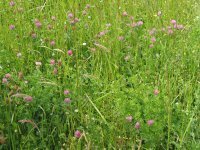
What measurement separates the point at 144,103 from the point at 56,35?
3.85 ft

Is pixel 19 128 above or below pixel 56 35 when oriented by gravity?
below

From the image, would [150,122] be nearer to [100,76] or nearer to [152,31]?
[100,76]

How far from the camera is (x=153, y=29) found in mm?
3199

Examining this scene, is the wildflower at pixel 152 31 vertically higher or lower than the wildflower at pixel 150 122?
higher

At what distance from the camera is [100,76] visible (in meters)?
2.83

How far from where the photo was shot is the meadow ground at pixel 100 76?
6.79 ft

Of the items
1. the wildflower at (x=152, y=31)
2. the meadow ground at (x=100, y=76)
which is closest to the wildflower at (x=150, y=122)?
the meadow ground at (x=100, y=76)

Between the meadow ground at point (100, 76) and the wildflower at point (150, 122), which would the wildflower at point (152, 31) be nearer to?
the meadow ground at point (100, 76)

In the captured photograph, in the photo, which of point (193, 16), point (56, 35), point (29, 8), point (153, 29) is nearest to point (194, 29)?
point (153, 29)

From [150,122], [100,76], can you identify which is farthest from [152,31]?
[150,122]

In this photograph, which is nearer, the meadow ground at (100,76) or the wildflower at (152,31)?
the meadow ground at (100,76)

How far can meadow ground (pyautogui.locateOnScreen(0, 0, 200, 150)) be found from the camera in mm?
2070

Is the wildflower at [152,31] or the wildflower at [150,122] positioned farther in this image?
the wildflower at [152,31]

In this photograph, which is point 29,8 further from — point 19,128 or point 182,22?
point 19,128
